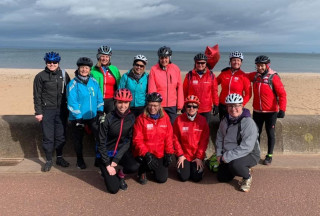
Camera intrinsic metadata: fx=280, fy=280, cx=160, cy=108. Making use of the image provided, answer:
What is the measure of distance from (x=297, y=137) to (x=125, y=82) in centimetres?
376

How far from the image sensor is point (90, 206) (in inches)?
152

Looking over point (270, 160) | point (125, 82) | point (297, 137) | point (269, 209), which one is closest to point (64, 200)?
point (125, 82)

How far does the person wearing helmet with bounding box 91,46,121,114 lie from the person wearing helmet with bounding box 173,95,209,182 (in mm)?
1570

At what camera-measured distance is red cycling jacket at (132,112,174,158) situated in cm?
469

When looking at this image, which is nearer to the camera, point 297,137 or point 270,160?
point 270,160

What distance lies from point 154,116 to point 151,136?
342 mm

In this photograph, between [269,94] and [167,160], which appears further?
[269,94]

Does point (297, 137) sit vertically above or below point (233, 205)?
above

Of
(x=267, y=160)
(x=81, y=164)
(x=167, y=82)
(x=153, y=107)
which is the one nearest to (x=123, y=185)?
(x=81, y=164)

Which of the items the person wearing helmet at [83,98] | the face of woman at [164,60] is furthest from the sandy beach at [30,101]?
the face of woman at [164,60]

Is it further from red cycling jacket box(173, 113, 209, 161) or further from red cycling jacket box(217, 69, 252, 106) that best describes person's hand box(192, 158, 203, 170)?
red cycling jacket box(217, 69, 252, 106)

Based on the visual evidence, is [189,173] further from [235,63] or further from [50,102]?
[50,102]

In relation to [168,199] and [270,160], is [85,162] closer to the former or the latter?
[168,199]

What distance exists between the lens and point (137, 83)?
5.39 m
